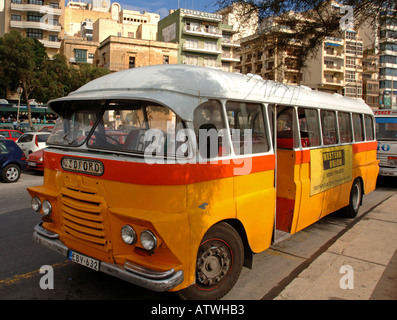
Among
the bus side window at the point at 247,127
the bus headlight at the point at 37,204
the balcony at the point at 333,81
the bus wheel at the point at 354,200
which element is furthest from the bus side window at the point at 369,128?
the balcony at the point at 333,81

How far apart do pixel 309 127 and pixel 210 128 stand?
2.50m

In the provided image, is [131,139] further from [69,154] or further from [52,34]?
[52,34]

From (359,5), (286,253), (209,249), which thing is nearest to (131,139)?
(209,249)

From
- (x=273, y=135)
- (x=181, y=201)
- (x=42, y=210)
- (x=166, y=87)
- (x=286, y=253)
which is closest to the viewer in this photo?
(x=181, y=201)

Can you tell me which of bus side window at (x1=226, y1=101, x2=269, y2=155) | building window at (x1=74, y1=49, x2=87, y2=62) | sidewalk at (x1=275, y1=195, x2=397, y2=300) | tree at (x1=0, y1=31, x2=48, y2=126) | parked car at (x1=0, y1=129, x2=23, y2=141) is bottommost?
sidewalk at (x1=275, y1=195, x2=397, y2=300)

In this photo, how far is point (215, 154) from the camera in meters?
3.66

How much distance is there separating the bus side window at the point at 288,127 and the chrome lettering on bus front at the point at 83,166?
2.85 metres

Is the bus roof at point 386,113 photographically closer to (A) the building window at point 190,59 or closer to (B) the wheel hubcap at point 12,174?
(B) the wheel hubcap at point 12,174

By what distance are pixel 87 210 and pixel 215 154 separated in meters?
1.46

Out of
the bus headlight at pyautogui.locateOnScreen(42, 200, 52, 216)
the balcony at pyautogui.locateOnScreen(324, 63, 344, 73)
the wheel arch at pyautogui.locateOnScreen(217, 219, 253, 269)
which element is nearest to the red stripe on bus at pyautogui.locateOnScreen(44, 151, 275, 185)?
the wheel arch at pyautogui.locateOnScreen(217, 219, 253, 269)

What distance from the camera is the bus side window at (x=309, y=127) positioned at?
17.5 ft

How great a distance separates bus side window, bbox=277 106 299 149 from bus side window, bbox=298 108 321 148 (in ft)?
0.52

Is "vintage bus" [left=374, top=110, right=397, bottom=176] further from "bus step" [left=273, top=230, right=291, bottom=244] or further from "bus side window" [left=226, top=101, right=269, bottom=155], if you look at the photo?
→ "bus side window" [left=226, top=101, right=269, bottom=155]

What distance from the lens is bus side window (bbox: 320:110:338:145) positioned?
595 cm
